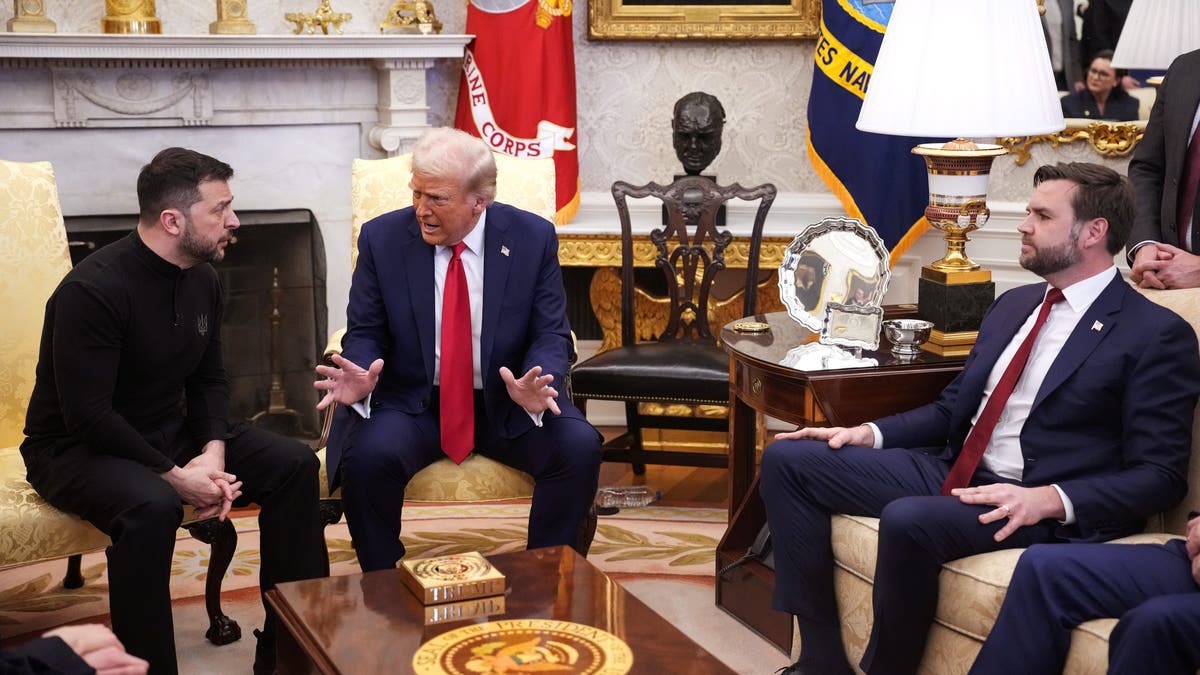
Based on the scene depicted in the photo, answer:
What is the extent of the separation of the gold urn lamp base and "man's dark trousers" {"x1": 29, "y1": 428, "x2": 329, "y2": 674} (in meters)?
1.67

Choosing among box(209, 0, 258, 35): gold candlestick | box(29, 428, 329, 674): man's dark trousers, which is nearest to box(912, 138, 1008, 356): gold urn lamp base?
box(29, 428, 329, 674): man's dark trousers

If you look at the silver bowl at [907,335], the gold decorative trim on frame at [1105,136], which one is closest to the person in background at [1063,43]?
the gold decorative trim on frame at [1105,136]

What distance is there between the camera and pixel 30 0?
4.31 m

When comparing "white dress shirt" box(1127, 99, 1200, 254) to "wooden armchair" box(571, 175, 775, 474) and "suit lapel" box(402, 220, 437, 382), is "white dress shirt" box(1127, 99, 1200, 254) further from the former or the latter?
"suit lapel" box(402, 220, 437, 382)

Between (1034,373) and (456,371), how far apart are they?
143 cm

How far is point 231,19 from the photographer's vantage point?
4.56 meters

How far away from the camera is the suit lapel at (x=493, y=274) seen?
3363 mm

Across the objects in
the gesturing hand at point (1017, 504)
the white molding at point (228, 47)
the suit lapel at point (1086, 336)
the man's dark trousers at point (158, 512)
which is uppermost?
the white molding at point (228, 47)

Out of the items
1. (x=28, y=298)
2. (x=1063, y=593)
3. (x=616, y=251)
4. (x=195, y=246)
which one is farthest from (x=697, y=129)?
(x=1063, y=593)

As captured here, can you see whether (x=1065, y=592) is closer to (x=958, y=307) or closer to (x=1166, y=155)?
(x=958, y=307)

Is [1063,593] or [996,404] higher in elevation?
[996,404]

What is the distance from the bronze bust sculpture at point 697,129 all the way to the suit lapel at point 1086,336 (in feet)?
6.57

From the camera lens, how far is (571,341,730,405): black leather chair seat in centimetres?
406

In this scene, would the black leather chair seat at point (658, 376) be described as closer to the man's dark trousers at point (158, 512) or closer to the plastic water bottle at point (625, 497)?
the plastic water bottle at point (625, 497)
